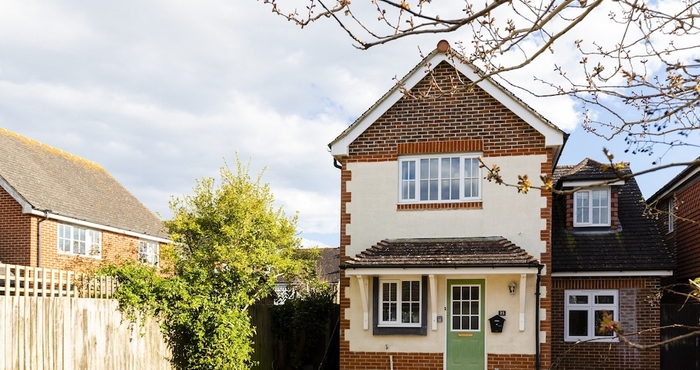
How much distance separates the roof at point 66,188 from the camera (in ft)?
68.5

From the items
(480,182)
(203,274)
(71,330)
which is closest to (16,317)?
(71,330)

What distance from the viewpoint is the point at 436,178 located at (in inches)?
565

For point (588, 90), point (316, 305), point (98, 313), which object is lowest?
point (316, 305)

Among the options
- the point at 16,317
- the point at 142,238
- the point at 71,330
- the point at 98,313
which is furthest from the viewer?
the point at 142,238

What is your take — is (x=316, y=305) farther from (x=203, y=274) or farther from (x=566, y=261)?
(x=566, y=261)

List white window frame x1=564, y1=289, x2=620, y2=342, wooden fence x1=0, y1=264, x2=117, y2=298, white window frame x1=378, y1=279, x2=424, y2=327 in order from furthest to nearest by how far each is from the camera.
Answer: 1. white window frame x1=564, y1=289, x2=620, y2=342
2. white window frame x1=378, y1=279, x2=424, y2=327
3. wooden fence x1=0, y1=264, x2=117, y2=298

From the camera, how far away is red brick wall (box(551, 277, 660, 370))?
48.1 feet

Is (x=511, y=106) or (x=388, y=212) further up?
(x=511, y=106)

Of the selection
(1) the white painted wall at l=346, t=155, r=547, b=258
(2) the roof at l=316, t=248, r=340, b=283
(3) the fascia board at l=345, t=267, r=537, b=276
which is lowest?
(2) the roof at l=316, t=248, r=340, b=283

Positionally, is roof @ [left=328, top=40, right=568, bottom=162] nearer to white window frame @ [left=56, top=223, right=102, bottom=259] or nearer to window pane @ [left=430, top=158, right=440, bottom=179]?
window pane @ [left=430, top=158, right=440, bottom=179]

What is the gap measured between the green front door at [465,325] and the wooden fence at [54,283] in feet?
22.6

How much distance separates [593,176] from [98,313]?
1181 centimetres

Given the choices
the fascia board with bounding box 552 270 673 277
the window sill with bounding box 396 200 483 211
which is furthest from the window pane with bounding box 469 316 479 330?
the fascia board with bounding box 552 270 673 277

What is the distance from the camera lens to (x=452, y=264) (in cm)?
1298
